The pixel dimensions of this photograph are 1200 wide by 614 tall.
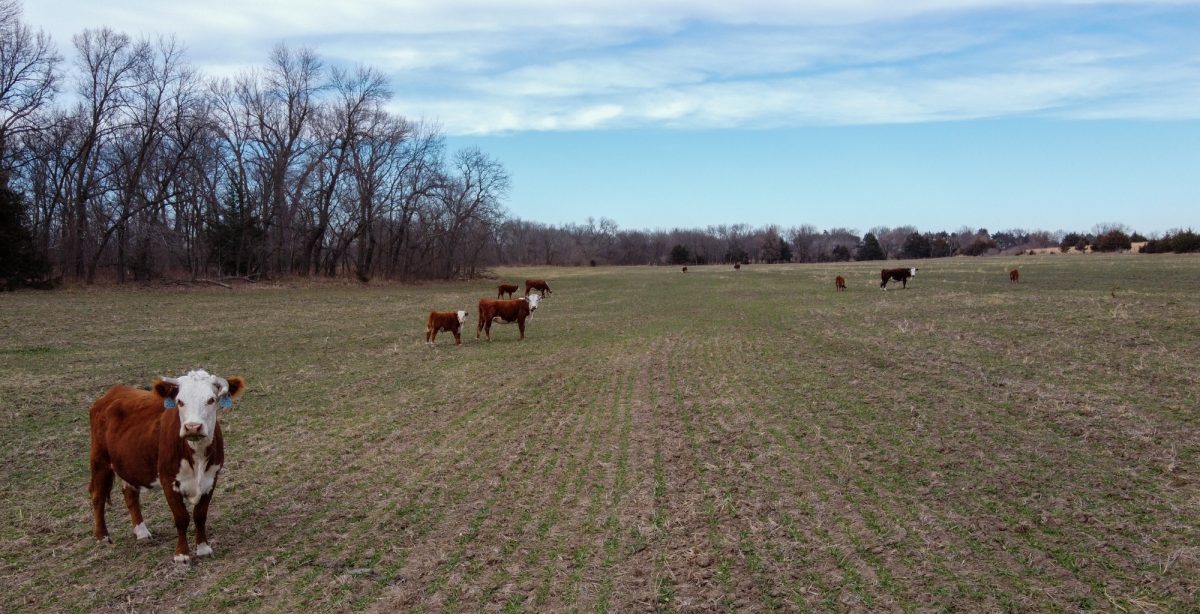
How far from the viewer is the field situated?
483 cm

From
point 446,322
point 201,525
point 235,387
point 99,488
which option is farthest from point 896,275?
point 99,488

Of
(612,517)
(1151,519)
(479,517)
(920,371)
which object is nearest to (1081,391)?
(920,371)

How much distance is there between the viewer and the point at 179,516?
5164 mm

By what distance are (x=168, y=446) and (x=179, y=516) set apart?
1.73ft

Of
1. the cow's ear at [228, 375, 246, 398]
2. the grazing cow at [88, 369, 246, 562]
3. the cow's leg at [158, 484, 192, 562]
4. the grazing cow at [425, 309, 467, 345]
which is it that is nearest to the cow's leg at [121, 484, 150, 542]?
the grazing cow at [88, 369, 246, 562]

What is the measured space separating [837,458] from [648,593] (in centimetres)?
374

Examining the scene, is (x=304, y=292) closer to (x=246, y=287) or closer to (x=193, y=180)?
(x=246, y=287)

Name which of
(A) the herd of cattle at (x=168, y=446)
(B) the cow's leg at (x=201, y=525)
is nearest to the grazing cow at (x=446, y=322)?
(A) the herd of cattle at (x=168, y=446)

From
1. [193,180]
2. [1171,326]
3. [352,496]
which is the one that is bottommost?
[352,496]

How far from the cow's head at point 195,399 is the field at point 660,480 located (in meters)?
1.08

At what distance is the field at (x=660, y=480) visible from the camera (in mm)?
4828

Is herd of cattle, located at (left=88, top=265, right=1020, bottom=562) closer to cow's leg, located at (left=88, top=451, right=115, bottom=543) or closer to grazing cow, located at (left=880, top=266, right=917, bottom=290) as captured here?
cow's leg, located at (left=88, top=451, right=115, bottom=543)

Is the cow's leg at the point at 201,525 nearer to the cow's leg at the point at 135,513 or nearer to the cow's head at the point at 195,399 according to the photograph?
the cow's head at the point at 195,399

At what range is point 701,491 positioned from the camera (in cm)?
673
